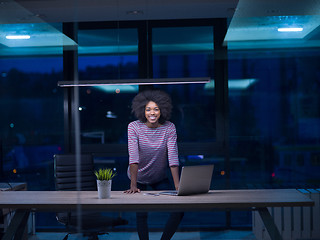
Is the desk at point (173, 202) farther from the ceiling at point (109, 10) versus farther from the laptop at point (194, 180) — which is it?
the ceiling at point (109, 10)

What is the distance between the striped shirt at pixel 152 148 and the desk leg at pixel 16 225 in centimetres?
114

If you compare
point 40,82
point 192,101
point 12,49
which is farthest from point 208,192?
point 12,49

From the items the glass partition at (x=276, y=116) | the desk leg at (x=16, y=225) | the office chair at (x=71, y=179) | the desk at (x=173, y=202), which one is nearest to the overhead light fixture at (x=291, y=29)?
the glass partition at (x=276, y=116)

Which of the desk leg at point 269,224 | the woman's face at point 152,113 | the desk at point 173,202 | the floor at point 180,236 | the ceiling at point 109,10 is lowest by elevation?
the floor at point 180,236

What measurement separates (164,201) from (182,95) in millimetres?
2709

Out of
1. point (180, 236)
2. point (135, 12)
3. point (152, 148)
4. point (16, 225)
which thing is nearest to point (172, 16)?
point (135, 12)

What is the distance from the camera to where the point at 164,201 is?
3006 mm

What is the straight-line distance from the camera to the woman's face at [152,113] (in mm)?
3849

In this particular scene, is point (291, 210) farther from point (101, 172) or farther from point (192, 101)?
point (192, 101)

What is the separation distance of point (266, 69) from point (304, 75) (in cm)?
50

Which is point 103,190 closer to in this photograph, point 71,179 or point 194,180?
point 194,180

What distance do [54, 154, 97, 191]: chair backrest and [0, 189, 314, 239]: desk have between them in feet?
2.71

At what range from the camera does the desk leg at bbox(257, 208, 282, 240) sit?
3.04 metres

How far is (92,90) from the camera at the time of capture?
18.1 feet
